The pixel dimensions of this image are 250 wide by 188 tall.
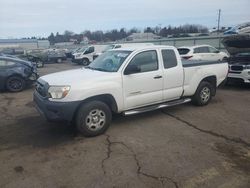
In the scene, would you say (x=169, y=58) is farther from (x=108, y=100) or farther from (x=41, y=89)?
(x=41, y=89)

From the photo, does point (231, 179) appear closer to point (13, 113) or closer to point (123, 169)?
point (123, 169)

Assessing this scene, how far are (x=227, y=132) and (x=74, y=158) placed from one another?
327 centimetres

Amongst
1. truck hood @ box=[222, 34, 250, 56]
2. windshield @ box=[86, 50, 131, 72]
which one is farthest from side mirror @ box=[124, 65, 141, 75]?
truck hood @ box=[222, 34, 250, 56]

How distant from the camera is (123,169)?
4566 mm

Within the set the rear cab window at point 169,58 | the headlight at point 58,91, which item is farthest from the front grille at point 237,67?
the headlight at point 58,91

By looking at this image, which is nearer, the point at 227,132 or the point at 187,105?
the point at 227,132

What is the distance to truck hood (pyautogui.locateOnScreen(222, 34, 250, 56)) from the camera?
11.0m

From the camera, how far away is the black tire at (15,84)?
12383 mm

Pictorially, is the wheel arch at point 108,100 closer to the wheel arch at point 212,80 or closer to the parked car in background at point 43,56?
the wheel arch at point 212,80

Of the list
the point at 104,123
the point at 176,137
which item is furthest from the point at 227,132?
the point at 104,123

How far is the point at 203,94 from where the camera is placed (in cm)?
835

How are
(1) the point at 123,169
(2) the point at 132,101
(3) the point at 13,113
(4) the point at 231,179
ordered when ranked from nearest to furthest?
(4) the point at 231,179, (1) the point at 123,169, (2) the point at 132,101, (3) the point at 13,113

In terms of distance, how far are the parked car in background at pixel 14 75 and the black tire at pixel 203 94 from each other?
7835 mm

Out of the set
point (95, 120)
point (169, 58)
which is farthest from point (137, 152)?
point (169, 58)
